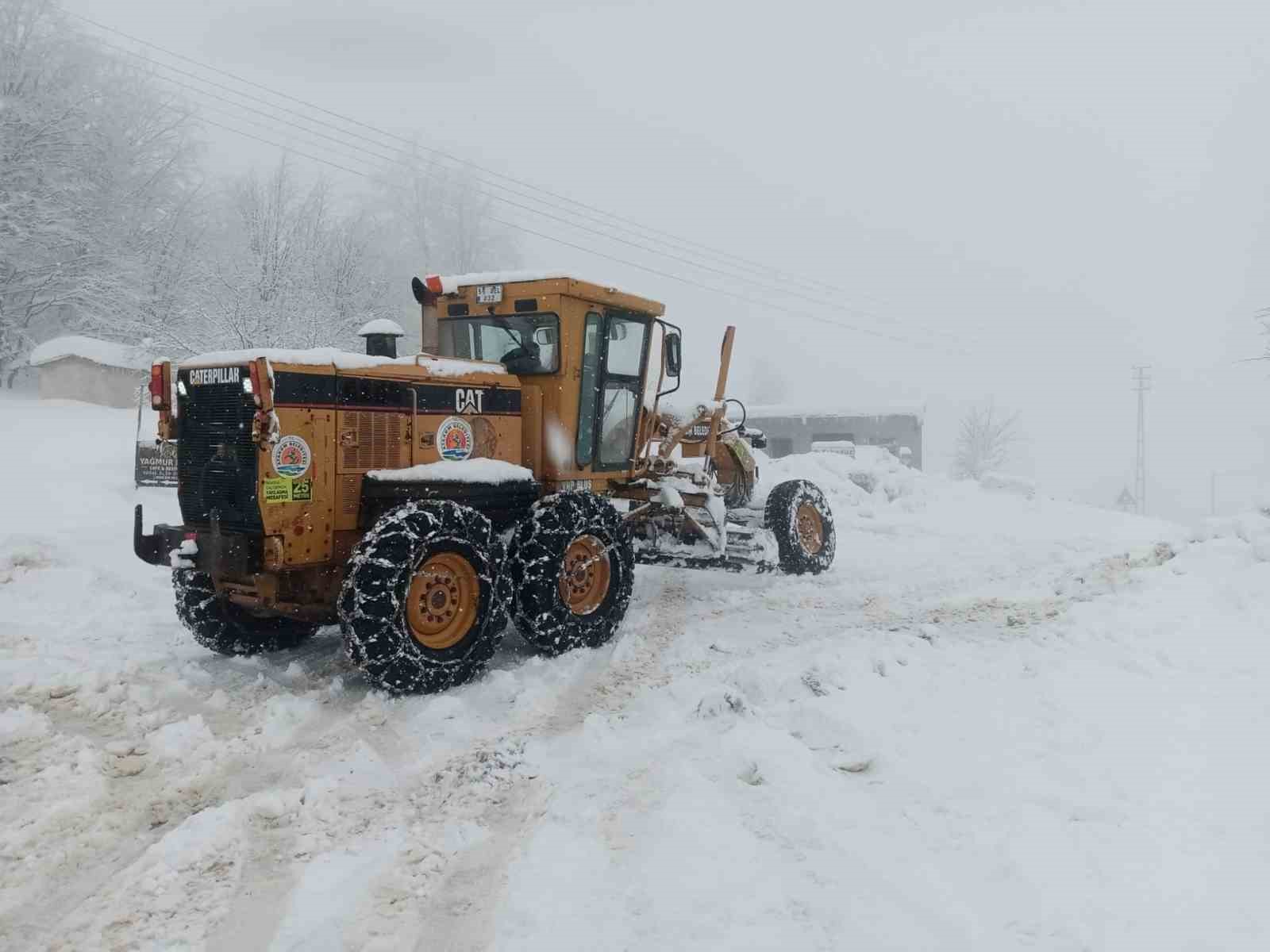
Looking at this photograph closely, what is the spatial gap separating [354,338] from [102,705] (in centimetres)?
2018

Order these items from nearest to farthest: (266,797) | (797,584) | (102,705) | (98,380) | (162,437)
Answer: (266,797), (102,705), (162,437), (797,584), (98,380)

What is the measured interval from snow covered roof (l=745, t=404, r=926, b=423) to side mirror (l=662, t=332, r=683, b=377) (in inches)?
1217

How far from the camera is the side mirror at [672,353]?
8.09 meters

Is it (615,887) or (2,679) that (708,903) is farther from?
(2,679)

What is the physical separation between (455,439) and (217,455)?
5.19 feet

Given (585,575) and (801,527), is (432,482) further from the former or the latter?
(801,527)

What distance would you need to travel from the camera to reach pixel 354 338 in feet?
78.5

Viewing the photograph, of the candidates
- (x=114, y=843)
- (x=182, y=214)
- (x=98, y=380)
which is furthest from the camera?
(x=182, y=214)

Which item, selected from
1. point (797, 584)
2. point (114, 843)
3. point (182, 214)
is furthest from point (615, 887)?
point (182, 214)

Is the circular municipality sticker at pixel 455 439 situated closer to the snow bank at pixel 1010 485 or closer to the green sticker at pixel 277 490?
the green sticker at pixel 277 490

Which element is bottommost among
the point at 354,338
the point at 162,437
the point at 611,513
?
the point at 611,513

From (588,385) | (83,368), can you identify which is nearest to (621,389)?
(588,385)

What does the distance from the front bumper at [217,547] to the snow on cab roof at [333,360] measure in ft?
3.41

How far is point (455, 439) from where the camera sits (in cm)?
617
